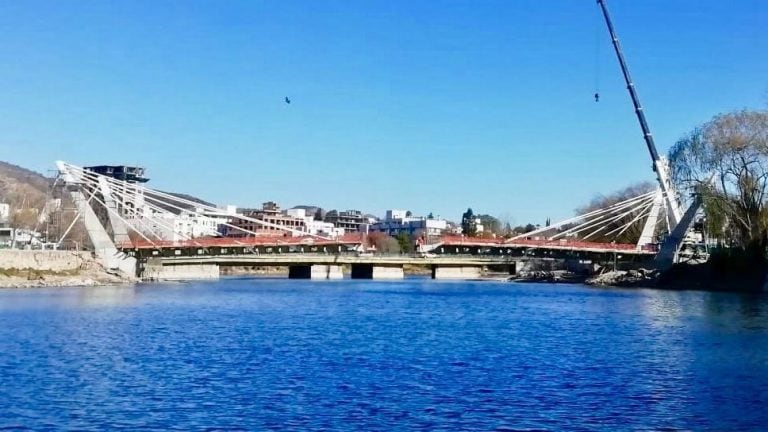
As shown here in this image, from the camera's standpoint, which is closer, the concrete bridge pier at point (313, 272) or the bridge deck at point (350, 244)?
the bridge deck at point (350, 244)

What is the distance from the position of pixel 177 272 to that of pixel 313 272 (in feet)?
130

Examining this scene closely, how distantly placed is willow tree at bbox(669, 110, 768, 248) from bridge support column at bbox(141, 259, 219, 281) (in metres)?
65.0

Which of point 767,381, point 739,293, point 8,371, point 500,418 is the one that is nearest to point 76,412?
point 8,371

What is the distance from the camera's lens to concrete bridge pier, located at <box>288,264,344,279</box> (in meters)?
156

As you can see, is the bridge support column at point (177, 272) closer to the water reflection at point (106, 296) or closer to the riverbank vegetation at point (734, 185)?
the water reflection at point (106, 296)

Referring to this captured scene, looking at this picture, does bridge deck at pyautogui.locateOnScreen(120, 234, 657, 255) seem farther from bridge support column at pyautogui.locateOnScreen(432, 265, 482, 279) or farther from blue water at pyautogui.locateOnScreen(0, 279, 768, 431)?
blue water at pyautogui.locateOnScreen(0, 279, 768, 431)

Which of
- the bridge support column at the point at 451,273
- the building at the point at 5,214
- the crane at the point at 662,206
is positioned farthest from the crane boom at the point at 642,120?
the building at the point at 5,214

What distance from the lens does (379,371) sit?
1127 inches

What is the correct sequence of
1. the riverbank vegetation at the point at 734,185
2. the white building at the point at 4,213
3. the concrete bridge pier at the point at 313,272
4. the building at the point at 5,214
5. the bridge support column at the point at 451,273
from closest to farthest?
1. the riverbank vegetation at the point at 734,185
2. the building at the point at 5,214
3. the white building at the point at 4,213
4. the concrete bridge pier at the point at 313,272
5. the bridge support column at the point at 451,273

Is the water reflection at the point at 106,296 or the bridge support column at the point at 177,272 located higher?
the bridge support column at the point at 177,272

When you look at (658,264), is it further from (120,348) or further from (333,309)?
(120,348)

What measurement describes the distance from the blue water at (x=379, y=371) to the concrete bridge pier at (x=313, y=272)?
102 m

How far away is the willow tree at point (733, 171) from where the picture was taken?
80562 millimetres

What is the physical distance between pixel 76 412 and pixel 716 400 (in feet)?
56.7
